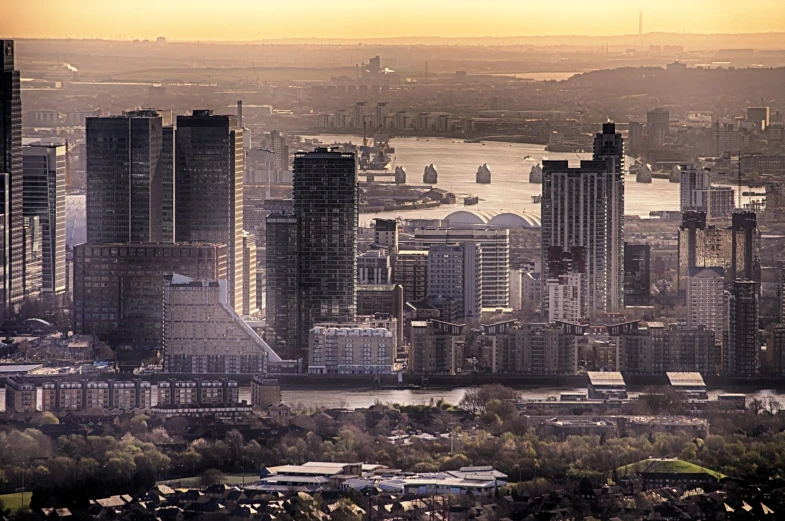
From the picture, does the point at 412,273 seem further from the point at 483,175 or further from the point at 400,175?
the point at 483,175

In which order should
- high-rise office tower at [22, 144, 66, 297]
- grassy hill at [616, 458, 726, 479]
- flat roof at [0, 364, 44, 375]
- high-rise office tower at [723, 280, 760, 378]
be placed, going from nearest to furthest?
grassy hill at [616, 458, 726, 479] < flat roof at [0, 364, 44, 375] < high-rise office tower at [723, 280, 760, 378] < high-rise office tower at [22, 144, 66, 297]

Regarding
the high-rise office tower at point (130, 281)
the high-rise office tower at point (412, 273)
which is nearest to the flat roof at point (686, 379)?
the high-rise office tower at point (412, 273)

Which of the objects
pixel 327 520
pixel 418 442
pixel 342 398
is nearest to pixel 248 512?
pixel 327 520

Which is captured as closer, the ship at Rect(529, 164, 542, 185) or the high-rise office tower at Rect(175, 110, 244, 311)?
the high-rise office tower at Rect(175, 110, 244, 311)

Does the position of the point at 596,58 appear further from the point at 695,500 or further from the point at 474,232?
the point at 695,500

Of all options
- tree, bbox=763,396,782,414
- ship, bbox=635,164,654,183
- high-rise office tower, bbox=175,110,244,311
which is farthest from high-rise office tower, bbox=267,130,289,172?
tree, bbox=763,396,782,414

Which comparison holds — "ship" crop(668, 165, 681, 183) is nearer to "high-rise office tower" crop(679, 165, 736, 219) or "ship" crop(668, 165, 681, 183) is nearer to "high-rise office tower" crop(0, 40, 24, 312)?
"high-rise office tower" crop(679, 165, 736, 219)

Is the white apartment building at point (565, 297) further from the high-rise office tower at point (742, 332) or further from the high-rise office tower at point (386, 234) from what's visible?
the high-rise office tower at point (386, 234)

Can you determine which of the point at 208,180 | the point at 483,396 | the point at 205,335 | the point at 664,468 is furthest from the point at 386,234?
the point at 664,468
